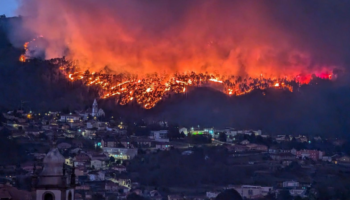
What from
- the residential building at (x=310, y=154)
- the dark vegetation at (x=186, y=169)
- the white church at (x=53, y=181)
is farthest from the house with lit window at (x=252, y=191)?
the white church at (x=53, y=181)

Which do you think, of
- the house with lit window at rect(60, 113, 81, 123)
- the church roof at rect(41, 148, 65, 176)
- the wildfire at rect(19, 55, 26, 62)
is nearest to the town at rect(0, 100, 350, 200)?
the house with lit window at rect(60, 113, 81, 123)

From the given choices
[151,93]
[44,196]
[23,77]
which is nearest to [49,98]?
[23,77]

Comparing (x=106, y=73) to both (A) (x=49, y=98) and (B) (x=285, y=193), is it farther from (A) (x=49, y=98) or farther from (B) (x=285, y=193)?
(B) (x=285, y=193)

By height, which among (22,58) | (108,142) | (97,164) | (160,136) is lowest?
(97,164)

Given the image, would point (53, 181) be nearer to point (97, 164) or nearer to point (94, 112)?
point (97, 164)

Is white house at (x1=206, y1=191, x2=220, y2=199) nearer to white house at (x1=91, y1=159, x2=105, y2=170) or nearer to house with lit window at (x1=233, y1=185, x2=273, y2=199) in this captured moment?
house with lit window at (x1=233, y1=185, x2=273, y2=199)

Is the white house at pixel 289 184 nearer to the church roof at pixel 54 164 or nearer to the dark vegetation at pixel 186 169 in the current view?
the dark vegetation at pixel 186 169

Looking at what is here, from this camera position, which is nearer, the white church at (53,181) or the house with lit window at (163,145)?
the white church at (53,181)

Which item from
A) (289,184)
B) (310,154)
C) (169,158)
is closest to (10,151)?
(169,158)
